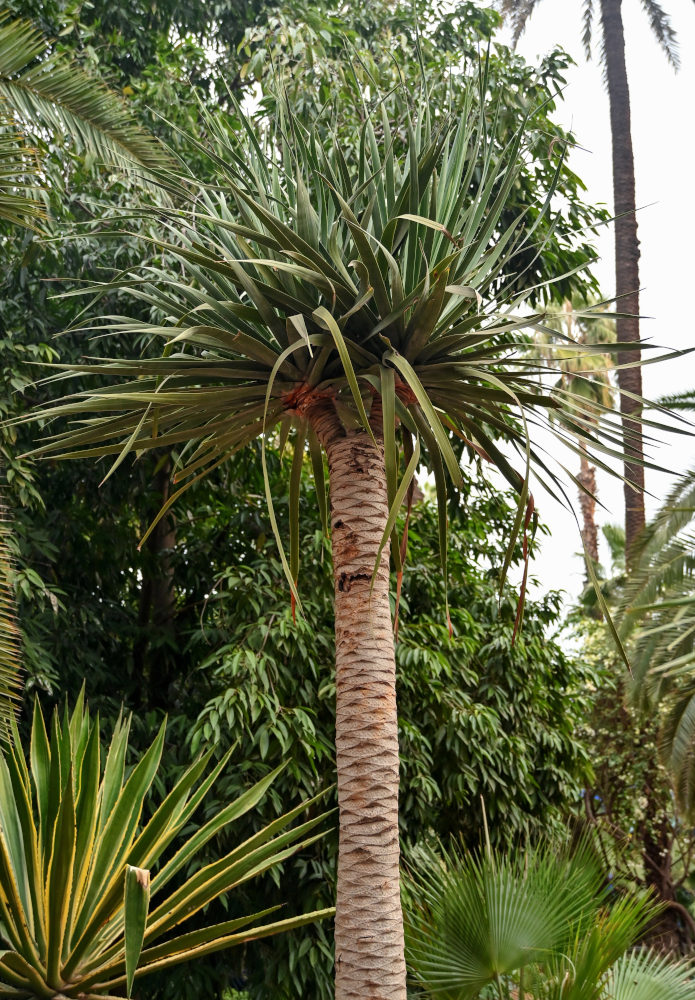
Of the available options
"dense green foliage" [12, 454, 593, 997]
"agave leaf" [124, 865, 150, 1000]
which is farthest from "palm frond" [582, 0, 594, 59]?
"agave leaf" [124, 865, 150, 1000]

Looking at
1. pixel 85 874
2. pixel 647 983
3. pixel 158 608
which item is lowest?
pixel 647 983

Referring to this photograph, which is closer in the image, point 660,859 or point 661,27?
point 660,859

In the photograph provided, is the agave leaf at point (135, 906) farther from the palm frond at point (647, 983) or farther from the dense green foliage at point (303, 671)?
the dense green foliage at point (303, 671)

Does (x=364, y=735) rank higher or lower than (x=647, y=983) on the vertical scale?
higher

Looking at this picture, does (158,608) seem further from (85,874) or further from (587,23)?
(587,23)

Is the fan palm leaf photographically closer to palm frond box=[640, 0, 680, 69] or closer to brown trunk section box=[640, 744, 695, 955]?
brown trunk section box=[640, 744, 695, 955]

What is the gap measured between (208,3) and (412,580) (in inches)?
211

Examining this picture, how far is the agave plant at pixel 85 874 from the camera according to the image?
2.98 m

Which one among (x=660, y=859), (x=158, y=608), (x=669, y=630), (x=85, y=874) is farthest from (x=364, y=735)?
(x=660, y=859)

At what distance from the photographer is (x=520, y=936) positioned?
3.66 meters

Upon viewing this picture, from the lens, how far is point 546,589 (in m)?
7.04

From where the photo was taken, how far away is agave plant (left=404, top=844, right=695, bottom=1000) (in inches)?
142

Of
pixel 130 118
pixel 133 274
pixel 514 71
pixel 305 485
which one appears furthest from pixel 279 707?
pixel 514 71

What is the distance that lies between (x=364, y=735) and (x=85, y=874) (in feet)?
3.93
